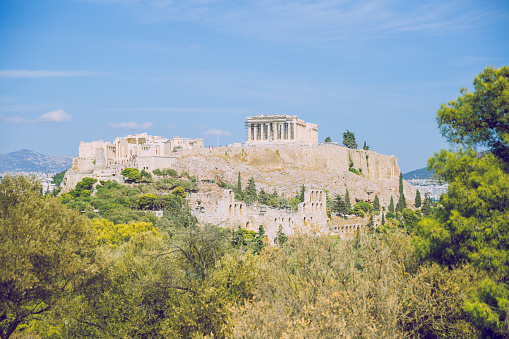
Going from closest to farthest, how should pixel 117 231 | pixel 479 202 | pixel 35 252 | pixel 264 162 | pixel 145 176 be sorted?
pixel 479 202 → pixel 35 252 → pixel 117 231 → pixel 145 176 → pixel 264 162

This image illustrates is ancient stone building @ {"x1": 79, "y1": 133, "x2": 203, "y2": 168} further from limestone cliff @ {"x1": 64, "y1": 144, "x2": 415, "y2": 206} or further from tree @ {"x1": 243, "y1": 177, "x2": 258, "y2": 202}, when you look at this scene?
tree @ {"x1": 243, "y1": 177, "x2": 258, "y2": 202}

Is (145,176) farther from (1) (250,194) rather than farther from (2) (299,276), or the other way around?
(2) (299,276)

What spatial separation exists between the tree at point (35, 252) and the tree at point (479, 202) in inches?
439

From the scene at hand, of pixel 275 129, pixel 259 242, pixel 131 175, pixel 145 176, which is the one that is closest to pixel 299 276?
pixel 259 242

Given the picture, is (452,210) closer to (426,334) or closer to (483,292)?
(483,292)

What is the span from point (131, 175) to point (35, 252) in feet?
164

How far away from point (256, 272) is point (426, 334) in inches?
216

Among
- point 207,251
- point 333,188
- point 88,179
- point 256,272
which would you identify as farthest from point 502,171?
point 333,188

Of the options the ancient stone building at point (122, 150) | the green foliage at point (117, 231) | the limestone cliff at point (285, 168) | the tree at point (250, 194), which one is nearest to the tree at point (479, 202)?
the green foliage at point (117, 231)

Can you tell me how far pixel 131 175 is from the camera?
64812mm

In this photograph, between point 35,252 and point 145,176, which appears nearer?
point 35,252

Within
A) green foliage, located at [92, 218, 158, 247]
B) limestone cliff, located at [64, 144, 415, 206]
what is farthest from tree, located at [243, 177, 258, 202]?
green foliage, located at [92, 218, 158, 247]

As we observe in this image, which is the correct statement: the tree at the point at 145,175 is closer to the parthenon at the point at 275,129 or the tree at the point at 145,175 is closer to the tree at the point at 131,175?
the tree at the point at 131,175

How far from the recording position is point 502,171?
1521 cm
